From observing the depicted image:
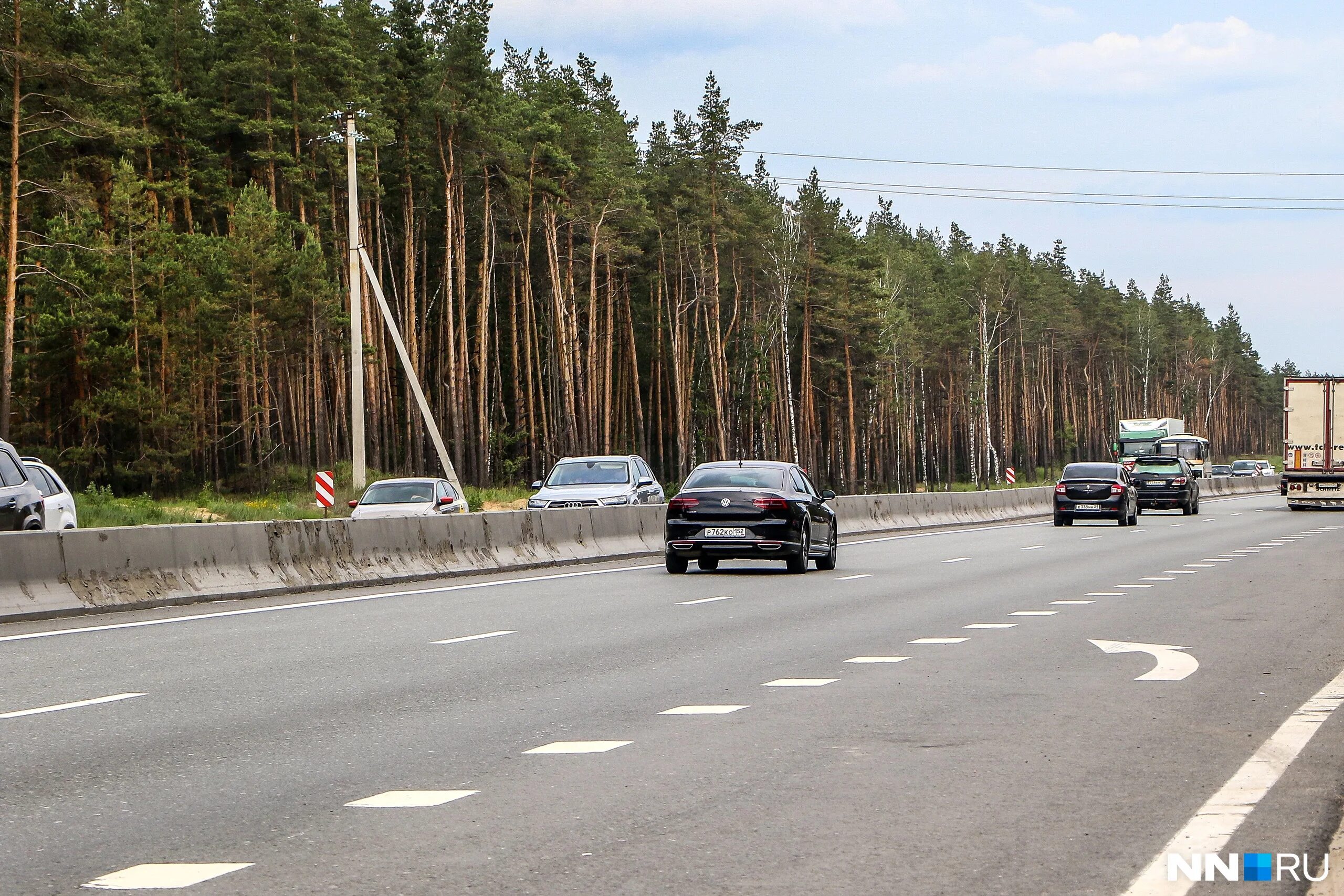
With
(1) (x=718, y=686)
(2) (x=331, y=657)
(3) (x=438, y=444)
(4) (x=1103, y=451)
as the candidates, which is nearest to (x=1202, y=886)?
(1) (x=718, y=686)

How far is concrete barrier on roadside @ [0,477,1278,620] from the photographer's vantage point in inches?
656

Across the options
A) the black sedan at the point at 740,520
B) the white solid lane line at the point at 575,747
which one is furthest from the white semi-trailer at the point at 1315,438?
the white solid lane line at the point at 575,747

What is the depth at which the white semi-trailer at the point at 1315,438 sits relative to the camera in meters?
51.6

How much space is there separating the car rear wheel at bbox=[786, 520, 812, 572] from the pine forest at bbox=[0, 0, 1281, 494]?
47.8ft

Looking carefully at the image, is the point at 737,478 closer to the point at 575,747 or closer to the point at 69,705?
the point at 69,705

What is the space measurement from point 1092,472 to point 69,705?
119 ft

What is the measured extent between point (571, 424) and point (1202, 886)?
67.7 m

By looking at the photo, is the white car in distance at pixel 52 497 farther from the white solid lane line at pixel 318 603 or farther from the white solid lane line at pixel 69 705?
the white solid lane line at pixel 69 705

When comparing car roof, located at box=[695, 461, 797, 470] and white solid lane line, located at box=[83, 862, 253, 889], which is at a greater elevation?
car roof, located at box=[695, 461, 797, 470]

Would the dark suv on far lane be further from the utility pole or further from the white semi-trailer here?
the white semi-trailer

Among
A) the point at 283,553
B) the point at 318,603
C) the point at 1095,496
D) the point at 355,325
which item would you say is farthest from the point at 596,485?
the point at 1095,496

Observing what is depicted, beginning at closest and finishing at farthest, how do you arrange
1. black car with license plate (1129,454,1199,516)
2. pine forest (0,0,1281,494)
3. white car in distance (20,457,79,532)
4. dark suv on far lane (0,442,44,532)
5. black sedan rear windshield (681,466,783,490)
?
dark suv on far lane (0,442,44,532), white car in distance (20,457,79,532), black sedan rear windshield (681,466,783,490), black car with license plate (1129,454,1199,516), pine forest (0,0,1281,494)

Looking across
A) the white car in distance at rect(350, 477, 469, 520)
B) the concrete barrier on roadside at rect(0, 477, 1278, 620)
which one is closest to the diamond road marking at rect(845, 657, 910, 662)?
the concrete barrier on roadside at rect(0, 477, 1278, 620)

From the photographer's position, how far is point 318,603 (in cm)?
1877
